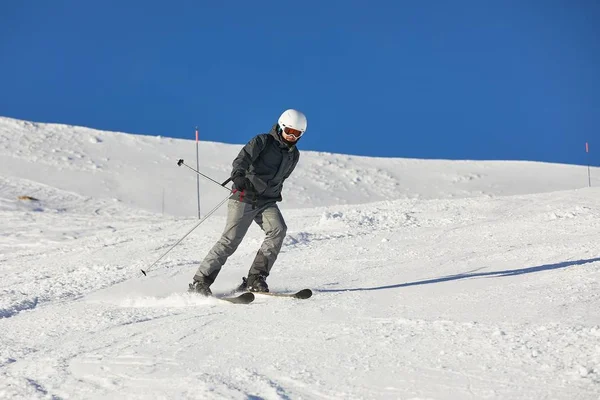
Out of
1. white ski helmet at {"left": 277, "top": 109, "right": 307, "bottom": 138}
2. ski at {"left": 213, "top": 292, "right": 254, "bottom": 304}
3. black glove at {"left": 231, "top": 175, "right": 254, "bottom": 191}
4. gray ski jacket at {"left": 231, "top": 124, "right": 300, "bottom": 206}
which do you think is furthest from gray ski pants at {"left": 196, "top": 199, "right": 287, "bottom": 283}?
white ski helmet at {"left": 277, "top": 109, "right": 307, "bottom": 138}

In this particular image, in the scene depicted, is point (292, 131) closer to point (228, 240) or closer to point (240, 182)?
point (240, 182)

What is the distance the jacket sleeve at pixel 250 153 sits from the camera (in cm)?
706

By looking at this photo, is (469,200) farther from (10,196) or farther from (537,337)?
(10,196)

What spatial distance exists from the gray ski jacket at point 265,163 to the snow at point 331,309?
1.00m

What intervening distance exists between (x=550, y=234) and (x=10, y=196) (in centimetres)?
1632

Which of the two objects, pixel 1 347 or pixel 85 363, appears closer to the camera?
pixel 85 363

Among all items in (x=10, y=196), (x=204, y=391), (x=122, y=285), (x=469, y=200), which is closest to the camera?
(x=204, y=391)

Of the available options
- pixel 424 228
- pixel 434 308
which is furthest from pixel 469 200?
pixel 434 308

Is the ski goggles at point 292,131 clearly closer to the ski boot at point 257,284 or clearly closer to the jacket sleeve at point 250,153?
the jacket sleeve at point 250,153

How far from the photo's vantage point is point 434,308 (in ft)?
19.8

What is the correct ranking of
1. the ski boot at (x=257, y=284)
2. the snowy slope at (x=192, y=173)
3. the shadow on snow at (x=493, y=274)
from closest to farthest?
the ski boot at (x=257, y=284) → the shadow on snow at (x=493, y=274) → the snowy slope at (x=192, y=173)

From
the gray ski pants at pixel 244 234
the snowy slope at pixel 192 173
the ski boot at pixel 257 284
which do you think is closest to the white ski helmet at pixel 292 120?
the gray ski pants at pixel 244 234

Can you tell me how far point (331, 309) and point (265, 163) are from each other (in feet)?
5.50

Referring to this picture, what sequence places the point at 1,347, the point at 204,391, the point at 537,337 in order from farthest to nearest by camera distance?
the point at 1,347, the point at 537,337, the point at 204,391
